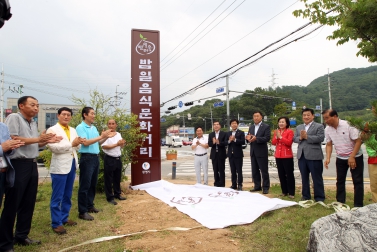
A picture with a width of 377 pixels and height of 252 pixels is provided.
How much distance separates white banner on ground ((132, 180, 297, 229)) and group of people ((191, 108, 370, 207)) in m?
0.71

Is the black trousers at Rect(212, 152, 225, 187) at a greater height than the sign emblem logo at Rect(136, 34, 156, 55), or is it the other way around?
the sign emblem logo at Rect(136, 34, 156, 55)

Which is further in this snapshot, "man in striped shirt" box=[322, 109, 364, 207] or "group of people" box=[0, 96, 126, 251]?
"man in striped shirt" box=[322, 109, 364, 207]

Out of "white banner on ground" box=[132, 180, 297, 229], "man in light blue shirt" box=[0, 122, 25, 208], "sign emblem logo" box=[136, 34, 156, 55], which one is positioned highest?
"sign emblem logo" box=[136, 34, 156, 55]

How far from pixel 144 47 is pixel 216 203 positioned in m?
4.62

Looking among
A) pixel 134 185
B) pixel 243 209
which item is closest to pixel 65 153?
pixel 243 209

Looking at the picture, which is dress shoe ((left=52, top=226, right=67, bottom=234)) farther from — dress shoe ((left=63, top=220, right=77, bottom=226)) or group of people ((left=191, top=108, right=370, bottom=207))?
group of people ((left=191, top=108, right=370, bottom=207))

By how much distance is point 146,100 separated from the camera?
24.2 ft

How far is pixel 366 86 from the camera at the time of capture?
36562 mm

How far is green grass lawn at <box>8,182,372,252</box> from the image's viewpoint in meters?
3.12

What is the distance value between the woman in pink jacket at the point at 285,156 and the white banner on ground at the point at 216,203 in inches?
28.4

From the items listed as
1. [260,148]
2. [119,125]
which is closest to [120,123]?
[119,125]

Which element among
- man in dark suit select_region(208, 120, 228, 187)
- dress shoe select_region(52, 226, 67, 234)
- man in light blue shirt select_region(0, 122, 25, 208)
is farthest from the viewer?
man in dark suit select_region(208, 120, 228, 187)

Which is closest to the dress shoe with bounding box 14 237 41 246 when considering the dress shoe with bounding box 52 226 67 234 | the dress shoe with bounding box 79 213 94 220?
the dress shoe with bounding box 52 226 67 234

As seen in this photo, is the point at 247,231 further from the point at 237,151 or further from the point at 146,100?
the point at 146,100
